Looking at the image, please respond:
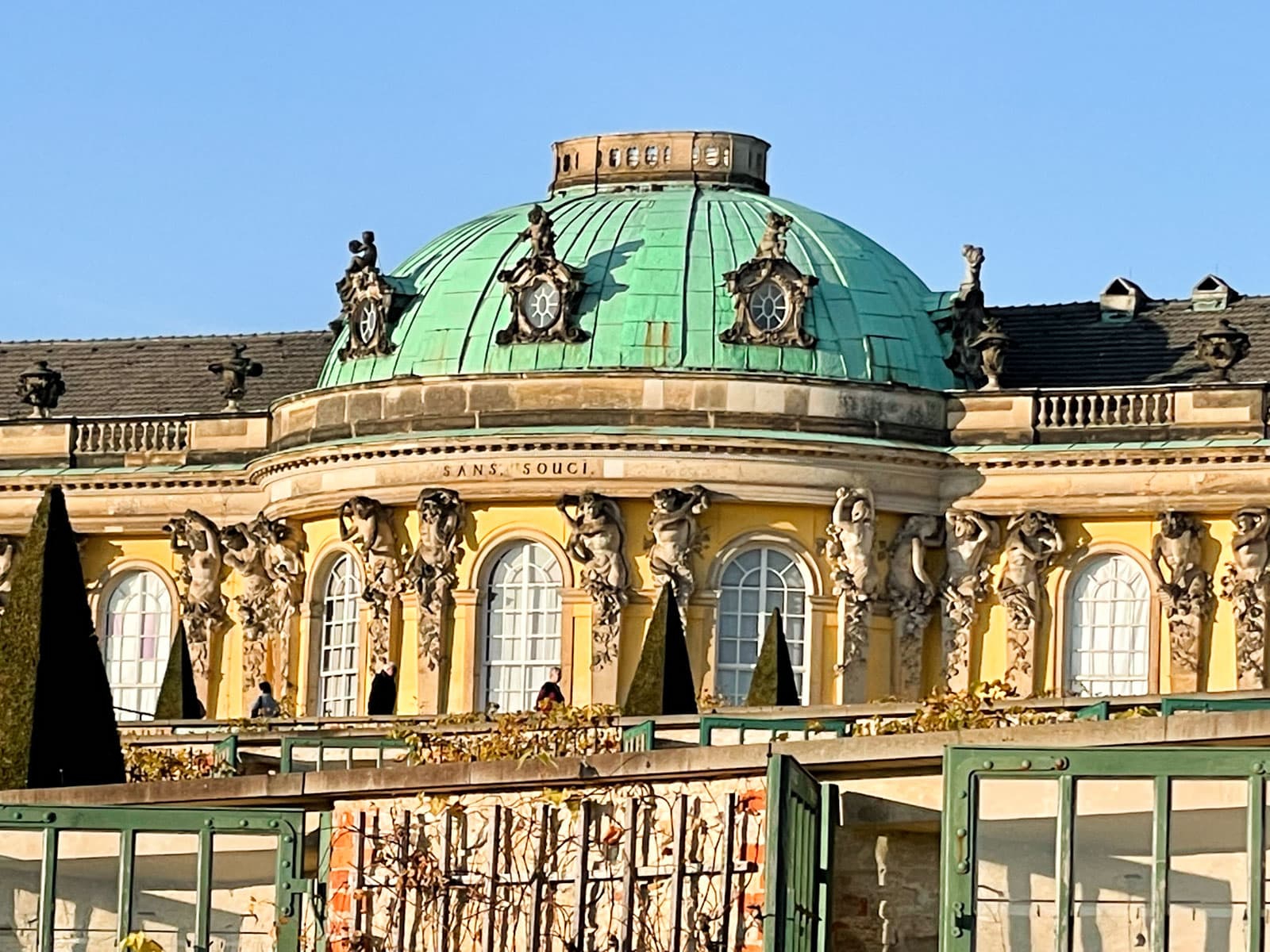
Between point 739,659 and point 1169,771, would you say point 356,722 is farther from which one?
point 1169,771

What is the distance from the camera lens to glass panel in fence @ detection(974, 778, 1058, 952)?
30250 mm

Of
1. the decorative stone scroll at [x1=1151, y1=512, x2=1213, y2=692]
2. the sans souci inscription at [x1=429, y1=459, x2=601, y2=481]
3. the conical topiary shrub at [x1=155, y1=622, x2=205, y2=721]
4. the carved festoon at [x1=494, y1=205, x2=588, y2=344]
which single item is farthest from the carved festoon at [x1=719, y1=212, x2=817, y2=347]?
the conical topiary shrub at [x1=155, y1=622, x2=205, y2=721]

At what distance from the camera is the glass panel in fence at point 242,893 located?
107ft

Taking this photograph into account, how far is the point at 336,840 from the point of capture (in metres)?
34.4

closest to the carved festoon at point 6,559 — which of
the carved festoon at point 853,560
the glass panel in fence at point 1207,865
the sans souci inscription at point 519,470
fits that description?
the sans souci inscription at point 519,470

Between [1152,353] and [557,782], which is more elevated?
[1152,353]

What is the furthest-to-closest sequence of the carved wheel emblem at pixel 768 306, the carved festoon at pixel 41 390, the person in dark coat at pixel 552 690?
the carved festoon at pixel 41 390, the carved wheel emblem at pixel 768 306, the person in dark coat at pixel 552 690

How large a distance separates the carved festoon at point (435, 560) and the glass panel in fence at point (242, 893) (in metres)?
35.8

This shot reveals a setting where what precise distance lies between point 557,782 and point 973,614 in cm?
3627

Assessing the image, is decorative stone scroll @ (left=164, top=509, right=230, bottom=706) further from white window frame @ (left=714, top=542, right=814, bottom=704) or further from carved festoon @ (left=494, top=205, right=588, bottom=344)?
white window frame @ (left=714, top=542, right=814, bottom=704)

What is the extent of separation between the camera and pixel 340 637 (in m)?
70.9

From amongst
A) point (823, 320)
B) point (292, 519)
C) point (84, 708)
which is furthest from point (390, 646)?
point (84, 708)

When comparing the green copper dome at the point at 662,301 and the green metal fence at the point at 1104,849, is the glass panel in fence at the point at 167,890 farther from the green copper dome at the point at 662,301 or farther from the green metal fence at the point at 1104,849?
the green copper dome at the point at 662,301

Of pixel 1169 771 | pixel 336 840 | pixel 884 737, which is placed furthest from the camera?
pixel 336 840
